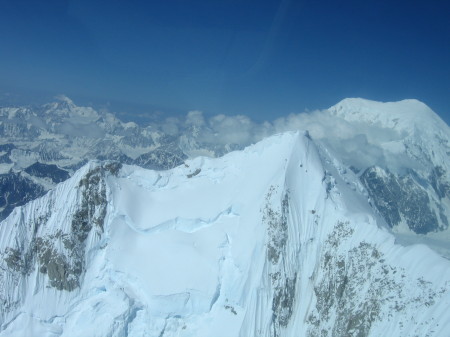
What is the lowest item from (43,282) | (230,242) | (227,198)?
(43,282)

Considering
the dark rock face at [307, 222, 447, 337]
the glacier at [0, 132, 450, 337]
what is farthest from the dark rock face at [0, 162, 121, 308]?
the dark rock face at [307, 222, 447, 337]

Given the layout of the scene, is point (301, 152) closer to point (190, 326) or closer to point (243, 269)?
point (243, 269)

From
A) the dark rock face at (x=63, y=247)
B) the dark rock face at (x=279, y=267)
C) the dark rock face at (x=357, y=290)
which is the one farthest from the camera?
the dark rock face at (x=63, y=247)

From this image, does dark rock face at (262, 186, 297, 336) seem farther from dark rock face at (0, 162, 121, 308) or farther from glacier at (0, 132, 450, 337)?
dark rock face at (0, 162, 121, 308)

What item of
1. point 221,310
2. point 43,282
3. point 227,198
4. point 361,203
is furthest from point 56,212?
point 361,203

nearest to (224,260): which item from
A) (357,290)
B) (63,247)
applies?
Result: (357,290)

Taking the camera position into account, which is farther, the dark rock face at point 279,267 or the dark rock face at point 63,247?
the dark rock face at point 63,247

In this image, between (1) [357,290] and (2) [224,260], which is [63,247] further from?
(1) [357,290]

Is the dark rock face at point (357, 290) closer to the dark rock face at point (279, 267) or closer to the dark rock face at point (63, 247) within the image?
the dark rock face at point (279, 267)

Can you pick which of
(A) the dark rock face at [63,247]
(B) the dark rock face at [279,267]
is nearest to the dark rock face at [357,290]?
(B) the dark rock face at [279,267]
